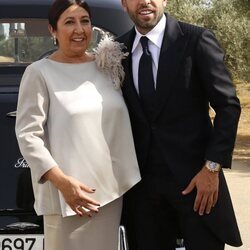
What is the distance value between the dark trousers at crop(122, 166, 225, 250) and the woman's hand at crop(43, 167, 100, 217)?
0.34 meters

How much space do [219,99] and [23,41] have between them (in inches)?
92.5

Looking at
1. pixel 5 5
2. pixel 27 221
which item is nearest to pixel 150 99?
pixel 27 221

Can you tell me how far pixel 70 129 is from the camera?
3.04m

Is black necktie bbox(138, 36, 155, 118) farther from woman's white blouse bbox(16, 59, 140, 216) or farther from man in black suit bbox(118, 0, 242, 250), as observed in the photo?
woman's white blouse bbox(16, 59, 140, 216)

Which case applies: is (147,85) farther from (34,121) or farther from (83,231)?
(83,231)

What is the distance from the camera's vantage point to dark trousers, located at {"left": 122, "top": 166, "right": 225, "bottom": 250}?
10.7ft

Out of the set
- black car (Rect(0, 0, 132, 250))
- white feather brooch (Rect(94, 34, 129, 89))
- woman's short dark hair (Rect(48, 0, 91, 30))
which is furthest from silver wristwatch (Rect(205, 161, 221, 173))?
black car (Rect(0, 0, 132, 250))

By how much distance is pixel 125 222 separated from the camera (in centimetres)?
355

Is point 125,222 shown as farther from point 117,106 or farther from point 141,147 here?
point 117,106

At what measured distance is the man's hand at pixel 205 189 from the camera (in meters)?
3.18

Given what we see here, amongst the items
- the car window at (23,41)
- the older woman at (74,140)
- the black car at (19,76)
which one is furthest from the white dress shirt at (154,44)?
the car window at (23,41)

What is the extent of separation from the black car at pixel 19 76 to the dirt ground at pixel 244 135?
7.81 metres

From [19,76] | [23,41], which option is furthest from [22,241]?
[23,41]

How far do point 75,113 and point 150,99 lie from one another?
40cm
